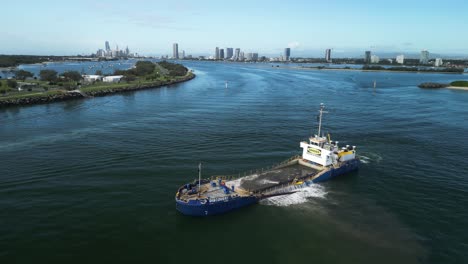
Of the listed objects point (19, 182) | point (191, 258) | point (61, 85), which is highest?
point (61, 85)

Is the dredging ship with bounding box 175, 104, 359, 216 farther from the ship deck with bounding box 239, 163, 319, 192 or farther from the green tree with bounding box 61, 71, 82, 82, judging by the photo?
the green tree with bounding box 61, 71, 82, 82

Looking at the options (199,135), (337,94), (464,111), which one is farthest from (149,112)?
(464,111)

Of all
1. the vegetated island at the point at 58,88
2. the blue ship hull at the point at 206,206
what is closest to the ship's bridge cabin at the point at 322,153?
the blue ship hull at the point at 206,206

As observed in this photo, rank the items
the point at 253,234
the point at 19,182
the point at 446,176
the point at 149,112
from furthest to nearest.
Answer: the point at 149,112 → the point at 446,176 → the point at 19,182 → the point at 253,234

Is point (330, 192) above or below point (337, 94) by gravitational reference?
below

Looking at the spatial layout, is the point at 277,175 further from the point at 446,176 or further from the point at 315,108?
the point at 315,108

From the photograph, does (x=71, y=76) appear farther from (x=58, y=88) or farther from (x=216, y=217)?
(x=216, y=217)

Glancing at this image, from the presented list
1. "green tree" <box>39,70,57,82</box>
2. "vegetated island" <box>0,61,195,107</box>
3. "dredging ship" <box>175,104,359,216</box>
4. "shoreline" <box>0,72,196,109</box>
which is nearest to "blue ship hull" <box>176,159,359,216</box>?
"dredging ship" <box>175,104,359,216</box>

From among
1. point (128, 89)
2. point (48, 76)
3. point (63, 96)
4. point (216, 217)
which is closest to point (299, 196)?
point (216, 217)
